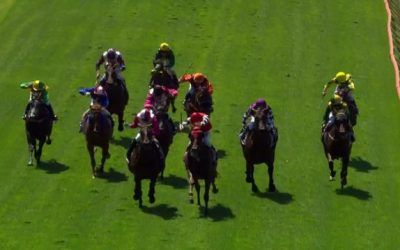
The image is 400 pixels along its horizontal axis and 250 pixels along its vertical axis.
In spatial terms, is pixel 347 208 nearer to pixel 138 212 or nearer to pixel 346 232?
pixel 346 232

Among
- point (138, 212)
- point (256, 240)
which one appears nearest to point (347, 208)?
point (256, 240)

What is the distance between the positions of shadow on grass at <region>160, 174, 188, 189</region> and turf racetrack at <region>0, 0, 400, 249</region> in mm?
56

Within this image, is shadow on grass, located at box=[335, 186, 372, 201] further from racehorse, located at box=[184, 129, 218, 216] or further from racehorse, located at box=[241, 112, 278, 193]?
racehorse, located at box=[184, 129, 218, 216]

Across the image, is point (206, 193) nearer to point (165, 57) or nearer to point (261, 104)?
point (261, 104)

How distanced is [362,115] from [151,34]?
13.1 meters

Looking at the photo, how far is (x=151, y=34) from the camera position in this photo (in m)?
42.6

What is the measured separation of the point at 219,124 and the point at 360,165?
18.6 ft

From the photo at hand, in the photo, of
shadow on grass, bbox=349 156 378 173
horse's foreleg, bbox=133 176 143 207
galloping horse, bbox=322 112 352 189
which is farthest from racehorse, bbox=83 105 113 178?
shadow on grass, bbox=349 156 378 173

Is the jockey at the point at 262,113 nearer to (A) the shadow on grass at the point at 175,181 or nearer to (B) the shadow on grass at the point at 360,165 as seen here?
(A) the shadow on grass at the point at 175,181

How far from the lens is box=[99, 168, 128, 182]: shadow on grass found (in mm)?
26281

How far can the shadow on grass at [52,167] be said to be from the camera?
27.1 metres

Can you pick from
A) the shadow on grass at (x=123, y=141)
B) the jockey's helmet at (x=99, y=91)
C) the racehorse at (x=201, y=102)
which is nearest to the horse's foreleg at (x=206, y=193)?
the racehorse at (x=201, y=102)

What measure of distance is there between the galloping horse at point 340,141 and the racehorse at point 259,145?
5.82 feet

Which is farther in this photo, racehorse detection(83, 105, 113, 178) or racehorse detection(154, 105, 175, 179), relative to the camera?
racehorse detection(83, 105, 113, 178)
